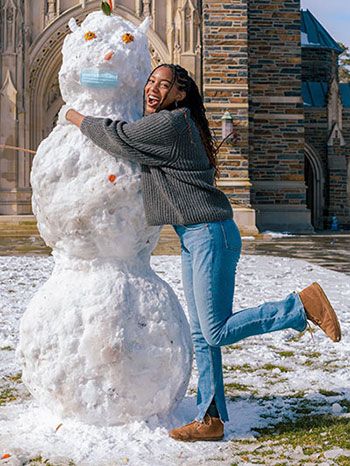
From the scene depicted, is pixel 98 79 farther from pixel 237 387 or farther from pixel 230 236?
pixel 237 387

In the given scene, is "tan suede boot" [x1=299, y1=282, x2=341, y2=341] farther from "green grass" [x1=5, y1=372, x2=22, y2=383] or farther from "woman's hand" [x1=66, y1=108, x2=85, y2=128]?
"green grass" [x1=5, y1=372, x2=22, y2=383]

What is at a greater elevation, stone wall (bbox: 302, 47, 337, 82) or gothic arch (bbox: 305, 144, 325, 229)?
stone wall (bbox: 302, 47, 337, 82)

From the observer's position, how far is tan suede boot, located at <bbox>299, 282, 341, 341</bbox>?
2806mm

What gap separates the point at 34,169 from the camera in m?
3.06

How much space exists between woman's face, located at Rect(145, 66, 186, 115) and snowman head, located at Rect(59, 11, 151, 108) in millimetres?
171

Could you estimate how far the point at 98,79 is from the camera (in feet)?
9.89

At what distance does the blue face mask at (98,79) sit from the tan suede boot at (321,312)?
4.12ft

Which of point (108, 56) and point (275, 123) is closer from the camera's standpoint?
point (108, 56)

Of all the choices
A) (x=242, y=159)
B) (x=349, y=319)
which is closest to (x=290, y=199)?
(x=242, y=159)

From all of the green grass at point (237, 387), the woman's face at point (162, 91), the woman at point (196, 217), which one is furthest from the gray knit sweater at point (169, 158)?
the green grass at point (237, 387)

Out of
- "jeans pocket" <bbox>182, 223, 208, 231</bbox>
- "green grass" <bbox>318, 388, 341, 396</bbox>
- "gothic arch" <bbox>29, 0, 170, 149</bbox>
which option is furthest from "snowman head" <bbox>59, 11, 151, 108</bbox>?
"gothic arch" <bbox>29, 0, 170, 149</bbox>

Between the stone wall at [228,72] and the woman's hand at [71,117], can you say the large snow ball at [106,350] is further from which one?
the stone wall at [228,72]

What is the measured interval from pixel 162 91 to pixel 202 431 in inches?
57.8

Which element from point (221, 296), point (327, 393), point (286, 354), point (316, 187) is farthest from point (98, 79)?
point (316, 187)
